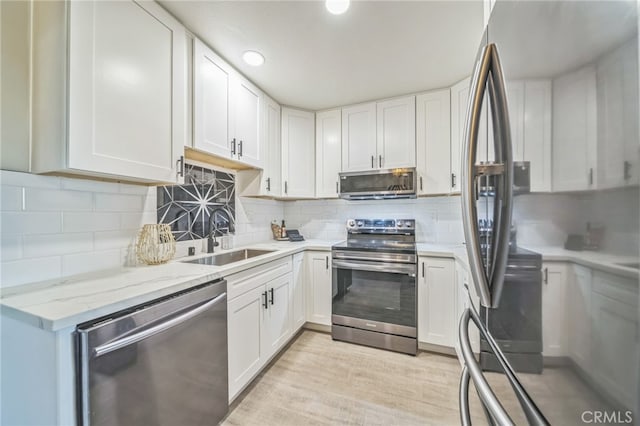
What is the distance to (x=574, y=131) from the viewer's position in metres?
0.38

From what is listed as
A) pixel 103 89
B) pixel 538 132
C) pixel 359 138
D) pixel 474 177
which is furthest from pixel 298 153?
pixel 538 132

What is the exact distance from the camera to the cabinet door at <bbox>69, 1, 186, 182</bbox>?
1063mm

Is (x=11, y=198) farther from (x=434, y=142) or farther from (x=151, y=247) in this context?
(x=434, y=142)

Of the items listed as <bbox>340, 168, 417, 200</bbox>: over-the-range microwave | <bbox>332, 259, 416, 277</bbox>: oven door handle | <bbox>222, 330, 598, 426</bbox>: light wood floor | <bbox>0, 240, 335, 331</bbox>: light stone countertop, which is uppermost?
<bbox>340, 168, 417, 200</bbox>: over-the-range microwave

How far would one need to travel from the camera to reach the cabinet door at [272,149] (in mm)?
2480

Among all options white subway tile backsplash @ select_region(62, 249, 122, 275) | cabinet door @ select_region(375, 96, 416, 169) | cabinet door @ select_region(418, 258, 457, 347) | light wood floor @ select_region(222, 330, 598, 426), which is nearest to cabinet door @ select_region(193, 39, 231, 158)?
white subway tile backsplash @ select_region(62, 249, 122, 275)

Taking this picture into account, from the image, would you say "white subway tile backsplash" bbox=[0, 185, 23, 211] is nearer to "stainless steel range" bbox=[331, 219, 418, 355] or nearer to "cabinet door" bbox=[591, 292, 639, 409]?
"cabinet door" bbox=[591, 292, 639, 409]

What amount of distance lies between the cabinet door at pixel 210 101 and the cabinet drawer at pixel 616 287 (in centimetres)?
187

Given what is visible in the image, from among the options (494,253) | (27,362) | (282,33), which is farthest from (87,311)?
(282,33)

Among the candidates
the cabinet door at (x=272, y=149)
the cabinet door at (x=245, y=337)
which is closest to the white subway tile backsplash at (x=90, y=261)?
the cabinet door at (x=245, y=337)

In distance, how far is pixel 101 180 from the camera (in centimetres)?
139

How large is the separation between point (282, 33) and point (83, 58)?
1.10 m

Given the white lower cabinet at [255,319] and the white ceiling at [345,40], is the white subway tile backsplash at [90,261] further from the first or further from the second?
the white ceiling at [345,40]

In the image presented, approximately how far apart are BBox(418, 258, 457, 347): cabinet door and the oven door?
8 cm
